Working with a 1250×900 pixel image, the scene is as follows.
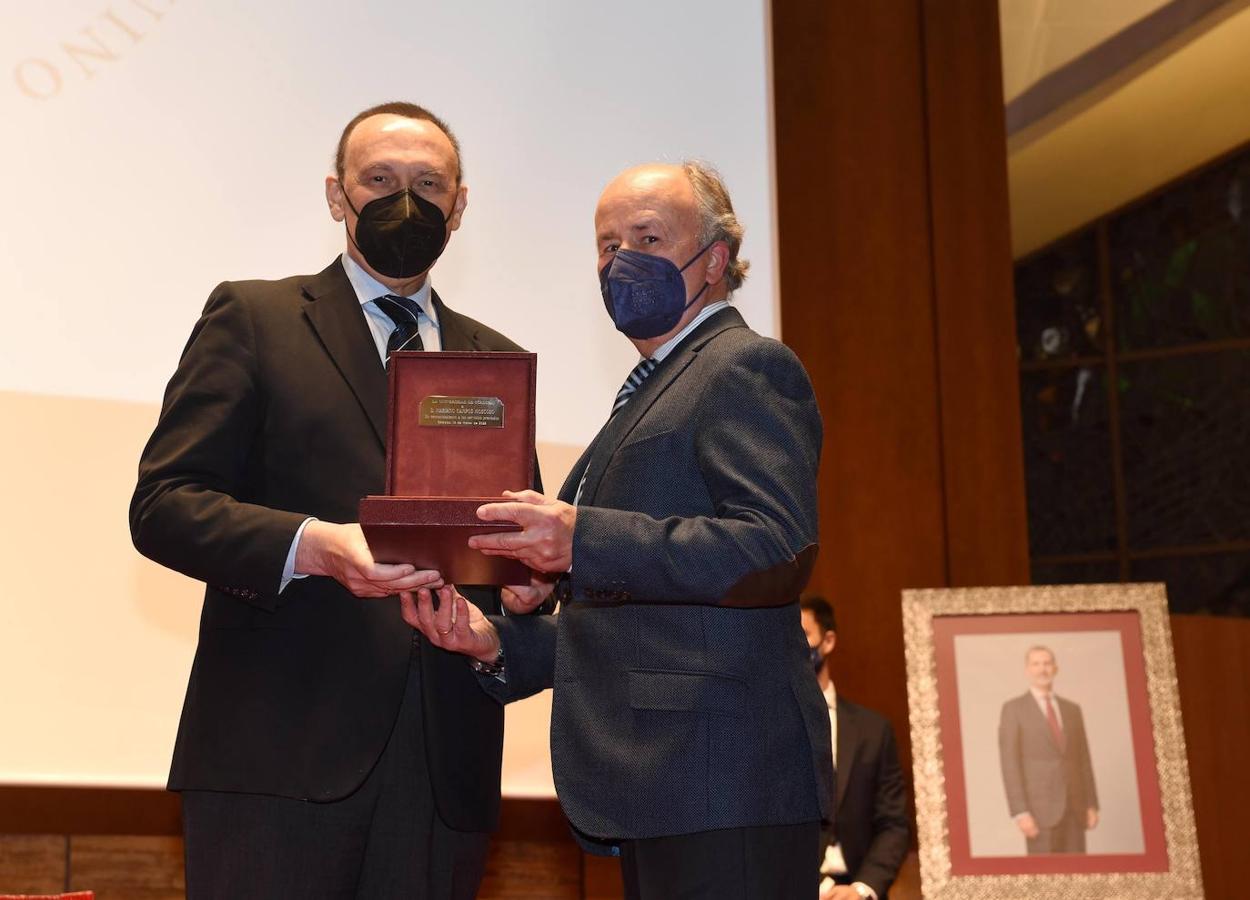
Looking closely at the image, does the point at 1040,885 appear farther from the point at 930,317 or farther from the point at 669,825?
the point at 669,825

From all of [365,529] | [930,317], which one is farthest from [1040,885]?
[365,529]

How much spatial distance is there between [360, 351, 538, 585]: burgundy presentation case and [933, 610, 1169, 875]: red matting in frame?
242 centimetres

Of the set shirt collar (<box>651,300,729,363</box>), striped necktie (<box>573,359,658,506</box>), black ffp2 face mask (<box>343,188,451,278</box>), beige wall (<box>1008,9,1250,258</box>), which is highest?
beige wall (<box>1008,9,1250,258</box>)

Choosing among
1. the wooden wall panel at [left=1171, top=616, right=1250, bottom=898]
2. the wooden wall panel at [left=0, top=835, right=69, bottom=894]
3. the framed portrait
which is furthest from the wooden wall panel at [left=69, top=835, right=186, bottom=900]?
the wooden wall panel at [left=1171, top=616, right=1250, bottom=898]

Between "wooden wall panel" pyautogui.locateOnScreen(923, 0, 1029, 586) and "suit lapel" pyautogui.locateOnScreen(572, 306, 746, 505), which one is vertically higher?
"wooden wall panel" pyautogui.locateOnScreen(923, 0, 1029, 586)

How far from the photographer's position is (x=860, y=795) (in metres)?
4.30

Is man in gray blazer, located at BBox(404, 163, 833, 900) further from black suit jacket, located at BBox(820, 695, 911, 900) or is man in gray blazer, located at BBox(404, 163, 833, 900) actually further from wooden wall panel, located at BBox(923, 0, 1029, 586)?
wooden wall panel, located at BBox(923, 0, 1029, 586)

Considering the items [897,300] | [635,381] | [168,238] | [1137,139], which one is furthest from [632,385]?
[1137,139]

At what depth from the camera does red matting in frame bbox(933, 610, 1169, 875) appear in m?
3.73

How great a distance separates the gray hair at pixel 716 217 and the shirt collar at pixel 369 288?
1.41ft

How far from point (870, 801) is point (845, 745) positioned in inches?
7.0

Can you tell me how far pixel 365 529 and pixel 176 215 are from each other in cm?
221

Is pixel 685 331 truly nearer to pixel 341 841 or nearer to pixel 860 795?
pixel 341 841

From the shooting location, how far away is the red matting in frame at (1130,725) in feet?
12.2
